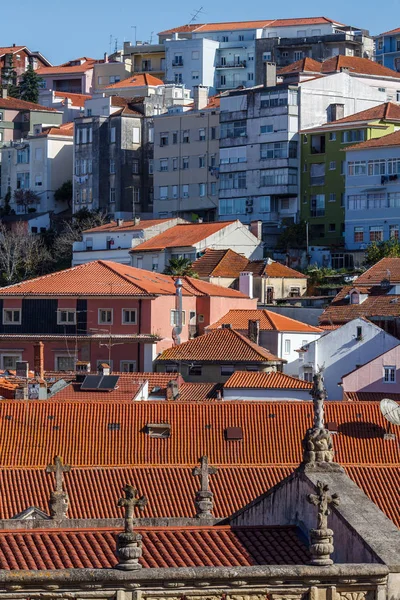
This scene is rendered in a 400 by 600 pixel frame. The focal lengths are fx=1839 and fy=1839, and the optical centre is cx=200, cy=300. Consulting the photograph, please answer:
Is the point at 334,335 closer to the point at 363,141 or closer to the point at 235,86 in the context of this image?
the point at 363,141

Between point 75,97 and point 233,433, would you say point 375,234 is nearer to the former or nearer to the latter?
point 75,97

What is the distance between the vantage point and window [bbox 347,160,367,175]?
4988 inches

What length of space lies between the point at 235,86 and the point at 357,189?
150 feet

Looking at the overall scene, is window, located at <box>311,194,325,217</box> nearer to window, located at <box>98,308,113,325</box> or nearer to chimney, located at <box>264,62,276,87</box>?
chimney, located at <box>264,62,276,87</box>

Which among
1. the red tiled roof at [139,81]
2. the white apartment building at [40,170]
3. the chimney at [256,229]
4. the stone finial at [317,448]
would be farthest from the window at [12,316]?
the stone finial at [317,448]

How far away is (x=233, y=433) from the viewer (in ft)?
173

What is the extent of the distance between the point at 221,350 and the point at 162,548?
2668 inches

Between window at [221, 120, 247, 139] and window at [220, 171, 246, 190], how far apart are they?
2894mm

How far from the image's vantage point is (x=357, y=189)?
418 ft

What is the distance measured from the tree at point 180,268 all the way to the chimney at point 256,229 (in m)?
7.86

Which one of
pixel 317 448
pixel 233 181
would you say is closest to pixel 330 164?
pixel 233 181

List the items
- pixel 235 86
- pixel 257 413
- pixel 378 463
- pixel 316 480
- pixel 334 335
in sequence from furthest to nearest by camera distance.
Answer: pixel 235 86 → pixel 334 335 → pixel 257 413 → pixel 378 463 → pixel 316 480

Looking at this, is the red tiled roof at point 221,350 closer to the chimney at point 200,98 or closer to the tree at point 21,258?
the tree at point 21,258

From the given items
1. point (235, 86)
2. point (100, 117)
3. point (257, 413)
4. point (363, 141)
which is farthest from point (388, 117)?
point (257, 413)
